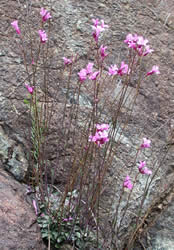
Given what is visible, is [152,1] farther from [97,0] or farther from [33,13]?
[33,13]

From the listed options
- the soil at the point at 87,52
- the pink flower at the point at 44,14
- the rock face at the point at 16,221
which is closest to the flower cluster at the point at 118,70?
the pink flower at the point at 44,14

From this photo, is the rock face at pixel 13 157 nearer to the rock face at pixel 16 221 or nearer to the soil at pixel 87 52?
the soil at pixel 87 52

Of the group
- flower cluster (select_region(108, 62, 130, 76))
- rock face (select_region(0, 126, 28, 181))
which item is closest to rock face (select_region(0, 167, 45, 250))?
rock face (select_region(0, 126, 28, 181))

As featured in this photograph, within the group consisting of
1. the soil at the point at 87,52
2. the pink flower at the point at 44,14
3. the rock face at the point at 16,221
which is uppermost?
the pink flower at the point at 44,14

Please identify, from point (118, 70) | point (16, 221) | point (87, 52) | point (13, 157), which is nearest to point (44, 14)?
point (118, 70)

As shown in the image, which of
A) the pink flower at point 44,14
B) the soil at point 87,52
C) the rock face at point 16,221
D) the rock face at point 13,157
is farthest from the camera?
the soil at point 87,52

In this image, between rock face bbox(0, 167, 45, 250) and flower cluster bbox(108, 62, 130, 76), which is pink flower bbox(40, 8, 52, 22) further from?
rock face bbox(0, 167, 45, 250)

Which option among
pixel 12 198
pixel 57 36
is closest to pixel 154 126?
pixel 57 36
